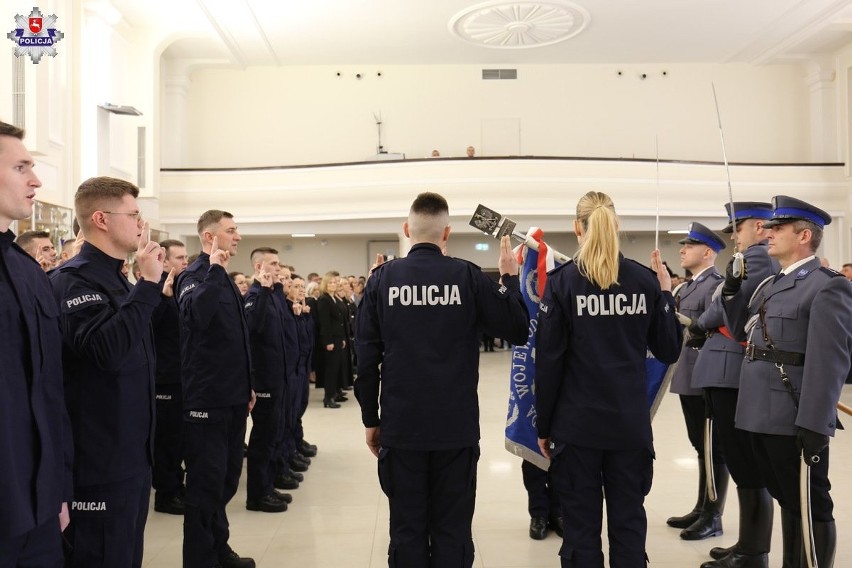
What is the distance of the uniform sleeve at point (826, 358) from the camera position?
2.65 metres

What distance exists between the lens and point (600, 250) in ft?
8.57

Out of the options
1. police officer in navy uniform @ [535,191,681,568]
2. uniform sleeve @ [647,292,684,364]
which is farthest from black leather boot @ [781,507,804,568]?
uniform sleeve @ [647,292,684,364]

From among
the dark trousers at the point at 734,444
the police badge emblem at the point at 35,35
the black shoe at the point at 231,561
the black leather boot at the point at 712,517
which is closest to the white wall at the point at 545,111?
the police badge emblem at the point at 35,35

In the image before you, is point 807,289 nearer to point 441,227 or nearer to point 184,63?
point 441,227

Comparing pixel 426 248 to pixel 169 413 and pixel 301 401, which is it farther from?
pixel 301 401

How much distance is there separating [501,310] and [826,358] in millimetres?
1284

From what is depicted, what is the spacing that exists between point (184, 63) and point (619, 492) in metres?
16.5

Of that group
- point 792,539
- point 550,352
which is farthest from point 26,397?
point 792,539

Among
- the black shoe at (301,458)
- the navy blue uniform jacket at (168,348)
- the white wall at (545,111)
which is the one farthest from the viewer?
the white wall at (545,111)

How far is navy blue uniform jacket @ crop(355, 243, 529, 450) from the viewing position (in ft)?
8.53

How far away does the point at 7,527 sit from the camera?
1.61 m

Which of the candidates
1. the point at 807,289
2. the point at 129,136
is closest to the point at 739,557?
the point at 807,289

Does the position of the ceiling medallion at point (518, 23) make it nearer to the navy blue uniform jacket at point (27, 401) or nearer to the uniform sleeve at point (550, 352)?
the uniform sleeve at point (550, 352)

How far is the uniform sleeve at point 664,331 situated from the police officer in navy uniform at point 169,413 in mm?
2905
